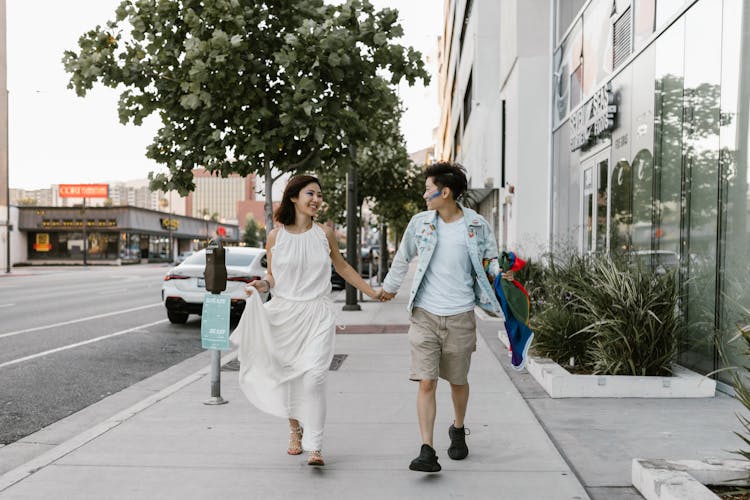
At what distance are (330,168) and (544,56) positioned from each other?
9.42 metres

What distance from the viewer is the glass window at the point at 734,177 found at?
20.2 ft

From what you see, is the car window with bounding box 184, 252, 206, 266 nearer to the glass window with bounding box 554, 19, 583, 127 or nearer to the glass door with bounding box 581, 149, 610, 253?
the glass door with bounding box 581, 149, 610, 253

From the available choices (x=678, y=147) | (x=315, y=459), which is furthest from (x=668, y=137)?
(x=315, y=459)

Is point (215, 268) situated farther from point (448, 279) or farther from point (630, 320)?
point (630, 320)

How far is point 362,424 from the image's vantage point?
5418 mm

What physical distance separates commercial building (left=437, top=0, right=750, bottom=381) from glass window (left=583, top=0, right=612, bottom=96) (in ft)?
0.12

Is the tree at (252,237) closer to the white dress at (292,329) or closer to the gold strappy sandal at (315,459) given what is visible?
the white dress at (292,329)

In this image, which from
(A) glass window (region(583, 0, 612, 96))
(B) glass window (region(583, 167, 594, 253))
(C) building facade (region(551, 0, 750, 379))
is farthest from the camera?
(B) glass window (region(583, 167, 594, 253))

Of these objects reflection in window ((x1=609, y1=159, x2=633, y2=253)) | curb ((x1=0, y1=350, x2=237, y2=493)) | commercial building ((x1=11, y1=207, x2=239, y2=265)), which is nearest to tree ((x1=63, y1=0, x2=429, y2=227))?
curb ((x1=0, y1=350, x2=237, y2=493))

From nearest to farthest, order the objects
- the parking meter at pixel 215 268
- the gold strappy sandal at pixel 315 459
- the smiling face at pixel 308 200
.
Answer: the gold strappy sandal at pixel 315 459
the smiling face at pixel 308 200
the parking meter at pixel 215 268

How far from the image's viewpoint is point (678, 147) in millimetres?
7609

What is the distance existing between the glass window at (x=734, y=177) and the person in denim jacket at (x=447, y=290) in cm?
290

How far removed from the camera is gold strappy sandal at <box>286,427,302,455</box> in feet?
15.2

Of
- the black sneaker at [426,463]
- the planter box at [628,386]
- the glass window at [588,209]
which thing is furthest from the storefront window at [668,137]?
the black sneaker at [426,463]
